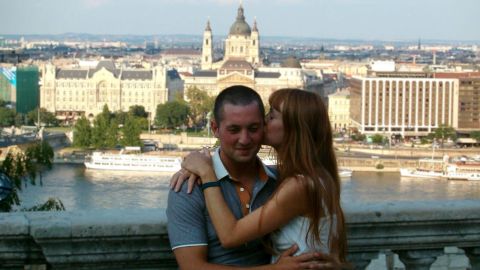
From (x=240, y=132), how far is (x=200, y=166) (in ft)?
0.23

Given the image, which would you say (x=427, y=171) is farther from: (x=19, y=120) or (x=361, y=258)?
(x=361, y=258)

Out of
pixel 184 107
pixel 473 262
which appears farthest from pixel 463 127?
pixel 473 262

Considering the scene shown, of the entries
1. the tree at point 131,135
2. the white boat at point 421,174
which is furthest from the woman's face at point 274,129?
the tree at point 131,135

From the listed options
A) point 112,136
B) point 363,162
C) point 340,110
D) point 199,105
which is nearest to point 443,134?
point 363,162

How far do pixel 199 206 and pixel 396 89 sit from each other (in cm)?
2988

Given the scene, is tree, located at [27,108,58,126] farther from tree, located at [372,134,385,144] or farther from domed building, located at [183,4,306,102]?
tree, located at [372,134,385,144]

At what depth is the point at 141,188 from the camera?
57.9 feet

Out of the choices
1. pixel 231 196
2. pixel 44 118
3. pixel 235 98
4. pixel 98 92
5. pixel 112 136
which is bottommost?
pixel 112 136

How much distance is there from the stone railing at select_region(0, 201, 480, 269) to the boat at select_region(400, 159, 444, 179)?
62.9 ft

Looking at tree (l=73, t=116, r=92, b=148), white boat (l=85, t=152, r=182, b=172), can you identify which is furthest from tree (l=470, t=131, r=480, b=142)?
tree (l=73, t=116, r=92, b=148)

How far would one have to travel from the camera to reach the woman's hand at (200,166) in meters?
1.58

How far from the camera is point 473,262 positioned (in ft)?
5.85

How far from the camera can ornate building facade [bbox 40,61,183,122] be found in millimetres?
33844

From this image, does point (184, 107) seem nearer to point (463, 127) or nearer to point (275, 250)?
point (463, 127)
